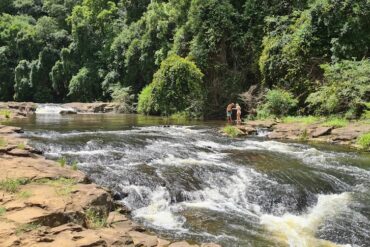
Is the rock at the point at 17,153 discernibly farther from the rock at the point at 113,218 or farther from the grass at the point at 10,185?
the rock at the point at 113,218

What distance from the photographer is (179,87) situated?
86.7ft

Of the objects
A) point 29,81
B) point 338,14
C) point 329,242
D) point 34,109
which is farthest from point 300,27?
point 29,81

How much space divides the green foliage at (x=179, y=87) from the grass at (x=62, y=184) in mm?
18493

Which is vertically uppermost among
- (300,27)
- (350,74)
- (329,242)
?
(300,27)

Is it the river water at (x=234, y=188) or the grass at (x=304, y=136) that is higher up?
the grass at (x=304, y=136)

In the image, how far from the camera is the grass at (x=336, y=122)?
1864cm

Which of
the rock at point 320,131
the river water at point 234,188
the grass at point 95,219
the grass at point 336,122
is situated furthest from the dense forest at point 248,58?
the grass at point 95,219

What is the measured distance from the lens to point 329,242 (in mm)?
7750

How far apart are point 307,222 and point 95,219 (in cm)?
463

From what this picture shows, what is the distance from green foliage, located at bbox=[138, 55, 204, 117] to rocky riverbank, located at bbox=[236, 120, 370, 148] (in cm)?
724

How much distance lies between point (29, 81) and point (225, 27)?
30.7m

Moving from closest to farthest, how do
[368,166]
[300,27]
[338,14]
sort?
[368,166], [338,14], [300,27]

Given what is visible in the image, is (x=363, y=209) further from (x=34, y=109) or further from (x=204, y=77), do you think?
(x=34, y=109)

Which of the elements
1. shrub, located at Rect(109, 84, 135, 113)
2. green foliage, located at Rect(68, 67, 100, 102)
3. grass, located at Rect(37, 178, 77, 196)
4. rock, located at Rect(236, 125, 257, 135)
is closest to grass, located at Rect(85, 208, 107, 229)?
grass, located at Rect(37, 178, 77, 196)
